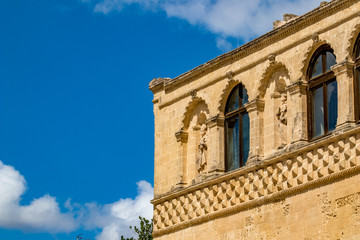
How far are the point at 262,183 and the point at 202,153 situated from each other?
287 centimetres

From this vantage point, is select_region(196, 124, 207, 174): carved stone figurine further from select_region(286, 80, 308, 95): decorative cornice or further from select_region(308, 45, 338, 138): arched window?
select_region(308, 45, 338, 138): arched window

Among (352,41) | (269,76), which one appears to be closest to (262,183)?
(269,76)

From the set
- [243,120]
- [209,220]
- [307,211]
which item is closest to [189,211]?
[209,220]

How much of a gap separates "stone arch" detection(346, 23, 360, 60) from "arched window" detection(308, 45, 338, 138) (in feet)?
1.77

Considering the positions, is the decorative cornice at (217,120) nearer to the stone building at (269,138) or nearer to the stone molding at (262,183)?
the stone building at (269,138)

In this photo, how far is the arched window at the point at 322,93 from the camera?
25.2m

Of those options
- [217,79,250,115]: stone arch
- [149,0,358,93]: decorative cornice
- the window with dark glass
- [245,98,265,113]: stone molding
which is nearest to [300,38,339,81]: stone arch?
[149,0,358,93]: decorative cornice

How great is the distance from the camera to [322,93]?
83.8 feet

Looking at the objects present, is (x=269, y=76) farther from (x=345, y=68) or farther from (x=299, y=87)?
(x=345, y=68)

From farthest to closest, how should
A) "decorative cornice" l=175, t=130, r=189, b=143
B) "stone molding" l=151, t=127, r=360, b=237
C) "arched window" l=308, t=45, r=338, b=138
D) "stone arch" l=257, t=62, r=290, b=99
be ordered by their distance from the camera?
"decorative cornice" l=175, t=130, r=189, b=143, "stone arch" l=257, t=62, r=290, b=99, "arched window" l=308, t=45, r=338, b=138, "stone molding" l=151, t=127, r=360, b=237

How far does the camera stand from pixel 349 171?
23.9 metres

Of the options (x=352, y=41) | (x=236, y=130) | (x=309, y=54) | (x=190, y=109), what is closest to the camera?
(x=352, y=41)

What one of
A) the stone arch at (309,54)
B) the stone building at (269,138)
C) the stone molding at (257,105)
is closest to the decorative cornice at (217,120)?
the stone building at (269,138)

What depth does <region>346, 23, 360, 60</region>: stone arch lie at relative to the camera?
2470cm
